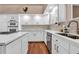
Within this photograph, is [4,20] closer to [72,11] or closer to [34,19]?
[34,19]

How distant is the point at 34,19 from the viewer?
355 inches

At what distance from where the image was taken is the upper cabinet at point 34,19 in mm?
8930

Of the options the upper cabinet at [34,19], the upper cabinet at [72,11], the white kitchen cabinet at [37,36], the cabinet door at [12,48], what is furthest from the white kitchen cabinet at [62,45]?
the upper cabinet at [34,19]

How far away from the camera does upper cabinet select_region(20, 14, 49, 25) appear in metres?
8.93

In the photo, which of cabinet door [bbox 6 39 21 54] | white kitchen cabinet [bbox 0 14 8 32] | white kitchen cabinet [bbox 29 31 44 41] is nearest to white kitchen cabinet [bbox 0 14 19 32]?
white kitchen cabinet [bbox 0 14 8 32]

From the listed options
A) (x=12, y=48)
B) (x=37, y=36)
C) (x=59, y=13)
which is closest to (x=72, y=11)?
(x=59, y=13)

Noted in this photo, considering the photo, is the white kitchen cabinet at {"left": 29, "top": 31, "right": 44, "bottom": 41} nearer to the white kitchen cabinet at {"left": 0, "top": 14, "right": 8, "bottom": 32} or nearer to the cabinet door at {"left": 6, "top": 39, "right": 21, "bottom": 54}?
the white kitchen cabinet at {"left": 0, "top": 14, "right": 8, "bottom": 32}

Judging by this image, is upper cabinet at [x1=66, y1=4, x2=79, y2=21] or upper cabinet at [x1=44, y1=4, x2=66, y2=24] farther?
upper cabinet at [x1=44, y1=4, x2=66, y2=24]

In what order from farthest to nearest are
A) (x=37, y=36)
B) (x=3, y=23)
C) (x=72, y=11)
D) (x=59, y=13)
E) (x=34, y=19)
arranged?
1. (x=34, y=19)
2. (x=3, y=23)
3. (x=37, y=36)
4. (x=59, y=13)
5. (x=72, y=11)

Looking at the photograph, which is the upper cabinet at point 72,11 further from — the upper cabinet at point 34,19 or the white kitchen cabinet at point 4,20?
the white kitchen cabinet at point 4,20

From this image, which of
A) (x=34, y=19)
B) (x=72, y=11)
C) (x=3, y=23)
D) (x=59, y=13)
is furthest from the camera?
(x=34, y=19)
